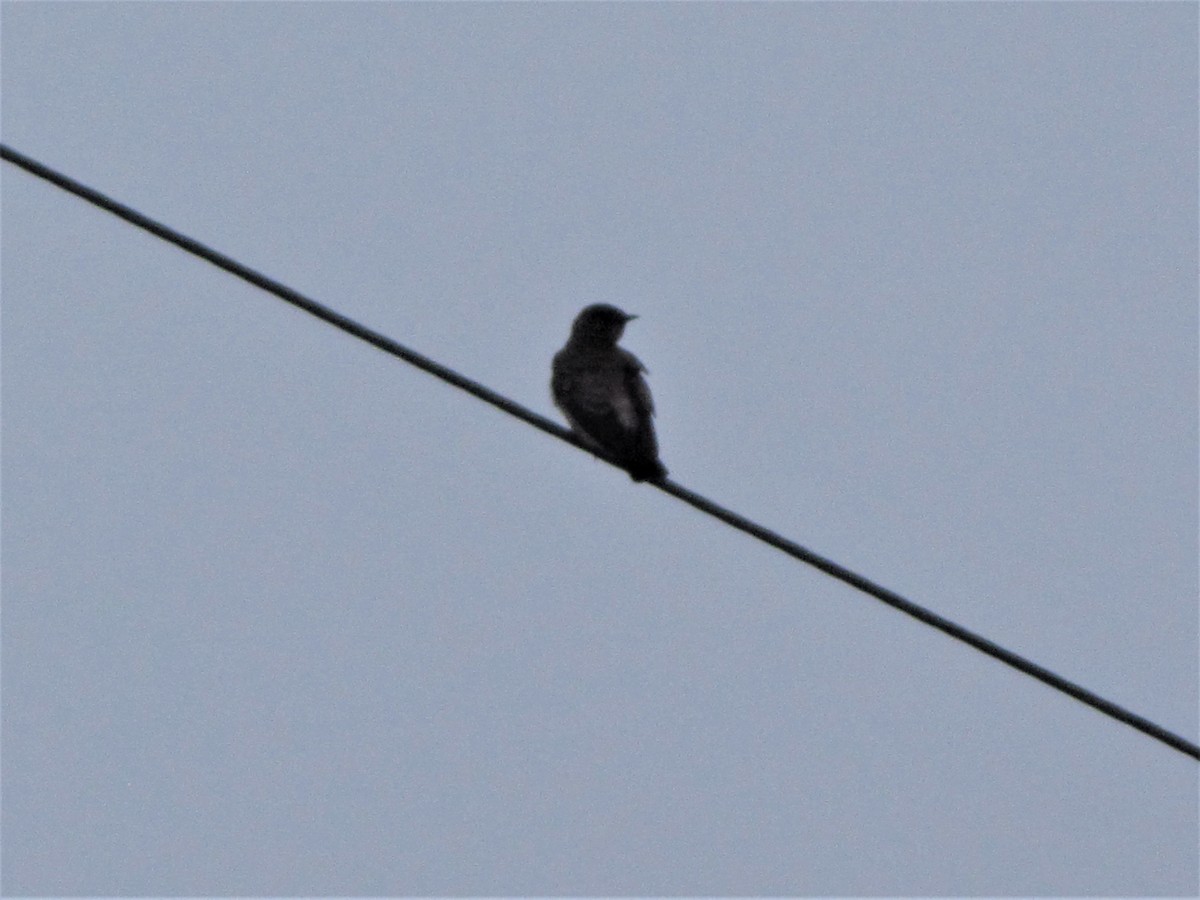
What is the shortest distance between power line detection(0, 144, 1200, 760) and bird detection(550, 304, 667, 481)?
2.03m

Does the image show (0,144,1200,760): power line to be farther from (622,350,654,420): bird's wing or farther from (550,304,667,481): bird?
(622,350,654,420): bird's wing

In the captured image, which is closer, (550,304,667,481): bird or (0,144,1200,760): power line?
(0,144,1200,760): power line

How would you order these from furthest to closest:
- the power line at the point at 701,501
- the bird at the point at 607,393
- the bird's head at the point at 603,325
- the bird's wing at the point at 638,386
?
the bird's head at the point at 603,325, the bird's wing at the point at 638,386, the bird at the point at 607,393, the power line at the point at 701,501

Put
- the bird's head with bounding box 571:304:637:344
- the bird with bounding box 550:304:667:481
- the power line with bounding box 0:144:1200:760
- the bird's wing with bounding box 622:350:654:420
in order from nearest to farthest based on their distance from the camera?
the power line with bounding box 0:144:1200:760, the bird with bounding box 550:304:667:481, the bird's wing with bounding box 622:350:654:420, the bird's head with bounding box 571:304:637:344

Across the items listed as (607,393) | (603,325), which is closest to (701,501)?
(607,393)

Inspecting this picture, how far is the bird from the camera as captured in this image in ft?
27.9

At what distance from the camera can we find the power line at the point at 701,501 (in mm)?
5516

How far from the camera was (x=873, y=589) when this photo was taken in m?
5.70

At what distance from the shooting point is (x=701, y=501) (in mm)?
6195

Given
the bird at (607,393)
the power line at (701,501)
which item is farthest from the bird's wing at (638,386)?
the power line at (701,501)

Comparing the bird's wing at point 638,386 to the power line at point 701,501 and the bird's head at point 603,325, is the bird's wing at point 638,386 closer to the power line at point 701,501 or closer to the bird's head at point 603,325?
the bird's head at point 603,325

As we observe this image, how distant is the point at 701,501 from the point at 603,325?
4475mm

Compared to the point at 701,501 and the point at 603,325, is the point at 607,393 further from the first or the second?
the point at 701,501

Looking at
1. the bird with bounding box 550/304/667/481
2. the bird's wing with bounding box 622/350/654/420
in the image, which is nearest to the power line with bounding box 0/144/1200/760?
the bird with bounding box 550/304/667/481
